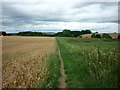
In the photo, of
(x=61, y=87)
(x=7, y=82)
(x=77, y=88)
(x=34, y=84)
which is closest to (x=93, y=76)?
(x=77, y=88)

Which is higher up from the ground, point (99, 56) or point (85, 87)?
point (99, 56)

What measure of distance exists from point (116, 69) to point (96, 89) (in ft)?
4.22

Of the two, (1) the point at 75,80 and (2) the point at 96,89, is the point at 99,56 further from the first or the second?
(2) the point at 96,89

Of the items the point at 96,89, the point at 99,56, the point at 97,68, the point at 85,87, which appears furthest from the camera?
the point at 99,56

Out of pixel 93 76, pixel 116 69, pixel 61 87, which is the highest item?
pixel 116 69

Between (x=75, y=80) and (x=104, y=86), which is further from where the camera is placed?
(x=75, y=80)

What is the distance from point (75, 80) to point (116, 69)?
2106 millimetres

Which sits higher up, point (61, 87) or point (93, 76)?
point (93, 76)

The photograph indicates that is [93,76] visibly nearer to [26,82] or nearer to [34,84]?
[34,84]

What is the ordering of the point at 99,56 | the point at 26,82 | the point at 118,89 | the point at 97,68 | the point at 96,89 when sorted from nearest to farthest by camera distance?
the point at 118,89 → the point at 96,89 → the point at 26,82 → the point at 97,68 → the point at 99,56

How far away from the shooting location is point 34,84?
5.57m

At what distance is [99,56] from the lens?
7.64m

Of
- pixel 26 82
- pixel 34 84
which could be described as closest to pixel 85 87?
pixel 34 84

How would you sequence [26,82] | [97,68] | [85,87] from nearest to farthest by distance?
[85,87] → [26,82] → [97,68]
